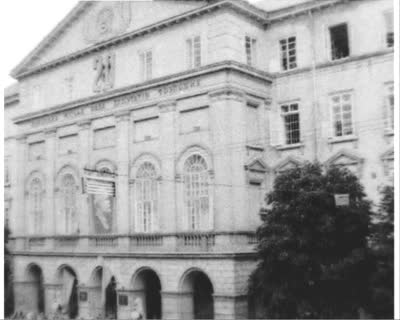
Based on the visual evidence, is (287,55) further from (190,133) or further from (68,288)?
(68,288)

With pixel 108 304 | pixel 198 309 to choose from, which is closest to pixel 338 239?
pixel 198 309

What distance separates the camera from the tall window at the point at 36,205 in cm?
4328

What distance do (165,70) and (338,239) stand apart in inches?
568

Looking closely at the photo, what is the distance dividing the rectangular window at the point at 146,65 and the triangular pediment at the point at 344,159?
11651 millimetres

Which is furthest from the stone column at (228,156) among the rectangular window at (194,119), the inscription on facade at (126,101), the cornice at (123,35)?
the cornice at (123,35)

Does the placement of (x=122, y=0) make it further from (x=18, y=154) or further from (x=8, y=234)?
(x=8, y=234)

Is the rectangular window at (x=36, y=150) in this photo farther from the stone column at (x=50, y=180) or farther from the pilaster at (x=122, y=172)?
the pilaster at (x=122, y=172)

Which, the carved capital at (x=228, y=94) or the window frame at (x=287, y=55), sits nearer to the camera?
the carved capital at (x=228, y=94)

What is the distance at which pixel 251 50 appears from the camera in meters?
35.2

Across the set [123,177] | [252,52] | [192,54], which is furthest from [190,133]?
[123,177]

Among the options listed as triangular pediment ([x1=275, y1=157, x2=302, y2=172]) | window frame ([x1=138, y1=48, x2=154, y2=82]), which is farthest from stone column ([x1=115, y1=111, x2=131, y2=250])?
triangular pediment ([x1=275, y1=157, x2=302, y2=172])

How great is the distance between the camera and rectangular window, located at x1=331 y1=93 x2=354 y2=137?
3284 centimetres

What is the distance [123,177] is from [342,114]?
13.0 metres

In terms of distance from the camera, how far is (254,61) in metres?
35.3
